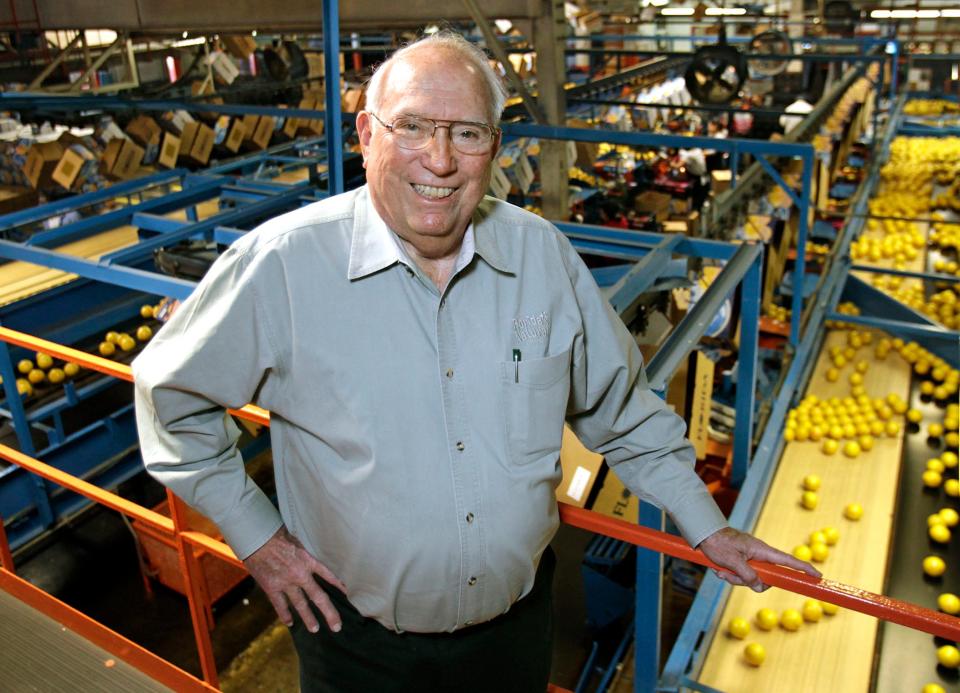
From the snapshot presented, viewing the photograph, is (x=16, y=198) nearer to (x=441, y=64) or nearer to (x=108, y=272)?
(x=108, y=272)

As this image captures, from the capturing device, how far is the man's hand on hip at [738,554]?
1.66 m

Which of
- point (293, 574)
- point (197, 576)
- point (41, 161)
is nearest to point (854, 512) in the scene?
point (197, 576)

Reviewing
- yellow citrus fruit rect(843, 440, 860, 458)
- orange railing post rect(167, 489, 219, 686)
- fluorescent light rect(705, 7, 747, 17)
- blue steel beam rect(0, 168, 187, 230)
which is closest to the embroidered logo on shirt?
orange railing post rect(167, 489, 219, 686)

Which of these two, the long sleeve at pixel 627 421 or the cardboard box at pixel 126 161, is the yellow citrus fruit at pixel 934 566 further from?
the cardboard box at pixel 126 161

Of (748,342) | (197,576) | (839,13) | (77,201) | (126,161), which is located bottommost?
(197,576)

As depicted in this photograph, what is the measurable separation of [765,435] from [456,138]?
11.4 feet

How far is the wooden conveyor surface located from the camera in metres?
3.20

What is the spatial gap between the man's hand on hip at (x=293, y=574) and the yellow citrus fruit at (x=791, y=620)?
2.35 meters

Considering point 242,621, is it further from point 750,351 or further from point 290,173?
point 290,173

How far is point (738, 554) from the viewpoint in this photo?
1682 mm

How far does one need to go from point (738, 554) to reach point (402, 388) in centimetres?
77

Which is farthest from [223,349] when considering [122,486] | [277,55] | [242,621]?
[277,55]

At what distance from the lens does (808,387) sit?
5.30m

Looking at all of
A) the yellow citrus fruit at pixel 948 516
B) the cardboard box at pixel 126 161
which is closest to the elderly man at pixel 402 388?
the yellow citrus fruit at pixel 948 516
